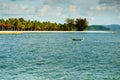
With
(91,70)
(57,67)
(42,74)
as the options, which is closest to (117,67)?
(91,70)

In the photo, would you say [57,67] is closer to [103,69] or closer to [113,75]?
[103,69]

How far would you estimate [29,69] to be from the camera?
43.3m

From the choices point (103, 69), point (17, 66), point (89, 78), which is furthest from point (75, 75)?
point (17, 66)

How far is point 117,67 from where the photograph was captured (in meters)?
45.9

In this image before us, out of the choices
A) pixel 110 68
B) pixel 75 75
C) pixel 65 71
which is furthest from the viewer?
pixel 110 68

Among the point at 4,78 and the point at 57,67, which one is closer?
the point at 4,78

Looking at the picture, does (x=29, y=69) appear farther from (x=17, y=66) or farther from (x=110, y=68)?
(x=110, y=68)

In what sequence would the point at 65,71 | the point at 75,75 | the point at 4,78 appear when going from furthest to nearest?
the point at 65,71 < the point at 75,75 < the point at 4,78

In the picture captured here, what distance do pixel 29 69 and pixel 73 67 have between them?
650 cm

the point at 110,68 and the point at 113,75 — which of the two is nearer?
the point at 113,75

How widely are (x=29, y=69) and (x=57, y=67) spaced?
4419 millimetres

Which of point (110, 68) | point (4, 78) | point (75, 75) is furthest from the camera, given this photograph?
point (110, 68)

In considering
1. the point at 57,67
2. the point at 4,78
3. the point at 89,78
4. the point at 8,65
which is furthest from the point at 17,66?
the point at 89,78

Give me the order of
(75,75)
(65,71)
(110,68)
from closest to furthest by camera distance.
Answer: (75,75) < (65,71) < (110,68)
